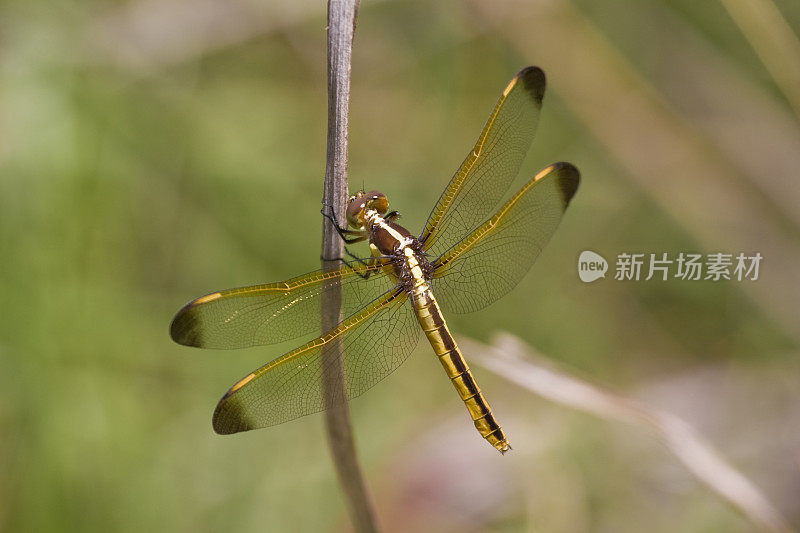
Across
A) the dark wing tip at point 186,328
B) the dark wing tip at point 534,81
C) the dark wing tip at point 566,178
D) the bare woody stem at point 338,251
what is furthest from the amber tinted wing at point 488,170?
the dark wing tip at point 186,328

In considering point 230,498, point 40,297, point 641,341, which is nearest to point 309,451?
point 230,498

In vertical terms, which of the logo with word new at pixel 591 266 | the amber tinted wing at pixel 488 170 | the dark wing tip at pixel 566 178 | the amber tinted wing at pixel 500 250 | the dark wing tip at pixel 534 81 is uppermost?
the logo with word new at pixel 591 266

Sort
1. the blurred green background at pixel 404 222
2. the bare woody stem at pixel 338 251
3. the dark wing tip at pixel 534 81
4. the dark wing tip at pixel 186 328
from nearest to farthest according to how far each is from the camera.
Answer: the bare woody stem at pixel 338 251 < the dark wing tip at pixel 186 328 < the dark wing tip at pixel 534 81 < the blurred green background at pixel 404 222

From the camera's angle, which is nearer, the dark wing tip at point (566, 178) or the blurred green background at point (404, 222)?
the dark wing tip at point (566, 178)

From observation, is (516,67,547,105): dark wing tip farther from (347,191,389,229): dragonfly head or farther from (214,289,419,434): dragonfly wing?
(214,289,419,434): dragonfly wing

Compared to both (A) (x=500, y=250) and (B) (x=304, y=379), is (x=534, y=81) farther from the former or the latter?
(B) (x=304, y=379)

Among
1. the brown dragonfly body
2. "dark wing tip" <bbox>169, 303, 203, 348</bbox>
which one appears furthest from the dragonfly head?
"dark wing tip" <bbox>169, 303, 203, 348</bbox>

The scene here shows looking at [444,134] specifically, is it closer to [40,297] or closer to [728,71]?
[728,71]

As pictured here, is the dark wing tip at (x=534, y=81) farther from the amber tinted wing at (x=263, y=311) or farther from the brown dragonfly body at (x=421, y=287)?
the amber tinted wing at (x=263, y=311)
